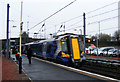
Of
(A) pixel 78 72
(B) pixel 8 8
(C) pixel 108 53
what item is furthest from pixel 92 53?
(A) pixel 78 72

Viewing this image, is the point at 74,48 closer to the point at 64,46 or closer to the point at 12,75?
the point at 64,46

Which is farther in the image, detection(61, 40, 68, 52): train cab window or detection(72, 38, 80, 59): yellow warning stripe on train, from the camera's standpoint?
detection(61, 40, 68, 52): train cab window

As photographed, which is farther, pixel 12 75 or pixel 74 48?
pixel 74 48

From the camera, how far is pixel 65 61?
12625 mm

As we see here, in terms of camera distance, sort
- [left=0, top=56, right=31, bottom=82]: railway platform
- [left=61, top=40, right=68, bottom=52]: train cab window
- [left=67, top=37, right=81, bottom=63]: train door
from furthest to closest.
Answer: [left=61, top=40, right=68, bottom=52]: train cab window → [left=67, top=37, right=81, bottom=63]: train door → [left=0, top=56, right=31, bottom=82]: railway platform

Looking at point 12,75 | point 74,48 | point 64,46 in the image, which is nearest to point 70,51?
point 74,48

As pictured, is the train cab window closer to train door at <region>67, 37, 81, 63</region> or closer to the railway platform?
train door at <region>67, 37, 81, 63</region>

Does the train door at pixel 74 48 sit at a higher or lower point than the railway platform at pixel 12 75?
higher

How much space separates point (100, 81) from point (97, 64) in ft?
30.0

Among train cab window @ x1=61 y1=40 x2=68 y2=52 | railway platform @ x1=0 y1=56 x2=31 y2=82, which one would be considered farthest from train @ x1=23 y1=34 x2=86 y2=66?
railway platform @ x1=0 y1=56 x2=31 y2=82

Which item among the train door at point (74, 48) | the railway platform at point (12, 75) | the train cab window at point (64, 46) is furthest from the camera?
the train cab window at point (64, 46)

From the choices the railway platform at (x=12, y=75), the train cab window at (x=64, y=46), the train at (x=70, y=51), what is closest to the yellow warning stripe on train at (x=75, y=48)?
the train at (x=70, y=51)

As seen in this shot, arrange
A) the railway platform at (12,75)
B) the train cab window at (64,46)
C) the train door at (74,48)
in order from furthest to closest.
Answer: the train cab window at (64,46), the train door at (74,48), the railway platform at (12,75)

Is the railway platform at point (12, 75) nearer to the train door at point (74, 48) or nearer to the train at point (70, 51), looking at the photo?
the train at point (70, 51)
